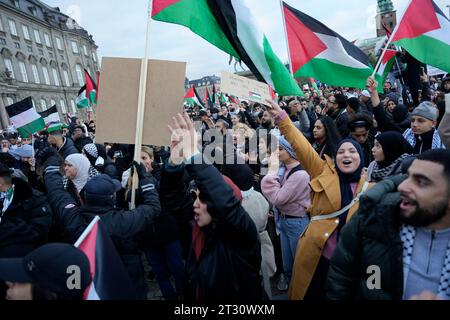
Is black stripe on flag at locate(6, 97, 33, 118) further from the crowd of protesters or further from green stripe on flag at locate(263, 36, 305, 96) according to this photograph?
green stripe on flag at locate(263, 36, 305, 96)

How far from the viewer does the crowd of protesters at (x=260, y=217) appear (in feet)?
5.01

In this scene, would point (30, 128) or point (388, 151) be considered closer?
point (388, 151)

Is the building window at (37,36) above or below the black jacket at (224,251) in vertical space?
below

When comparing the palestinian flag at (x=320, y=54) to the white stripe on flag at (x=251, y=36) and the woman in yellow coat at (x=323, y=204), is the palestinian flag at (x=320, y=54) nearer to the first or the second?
the white stripe on flag at (x=251, y=36)

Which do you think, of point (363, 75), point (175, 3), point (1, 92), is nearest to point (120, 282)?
point (175, 3)

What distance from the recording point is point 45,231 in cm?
262

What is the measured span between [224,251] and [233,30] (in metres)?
2.42

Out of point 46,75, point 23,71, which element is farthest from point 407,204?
A: point 46,75

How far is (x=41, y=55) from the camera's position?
4194cm

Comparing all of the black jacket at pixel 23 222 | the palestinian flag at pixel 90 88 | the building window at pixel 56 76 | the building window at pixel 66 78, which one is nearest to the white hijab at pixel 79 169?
the black jacket at pixel 23 222

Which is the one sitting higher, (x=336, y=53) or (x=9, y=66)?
(x=336, y=53)

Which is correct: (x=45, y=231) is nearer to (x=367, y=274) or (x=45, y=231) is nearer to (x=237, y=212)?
(x=237, y=212)

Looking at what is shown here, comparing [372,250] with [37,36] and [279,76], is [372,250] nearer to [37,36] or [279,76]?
[279,76]
